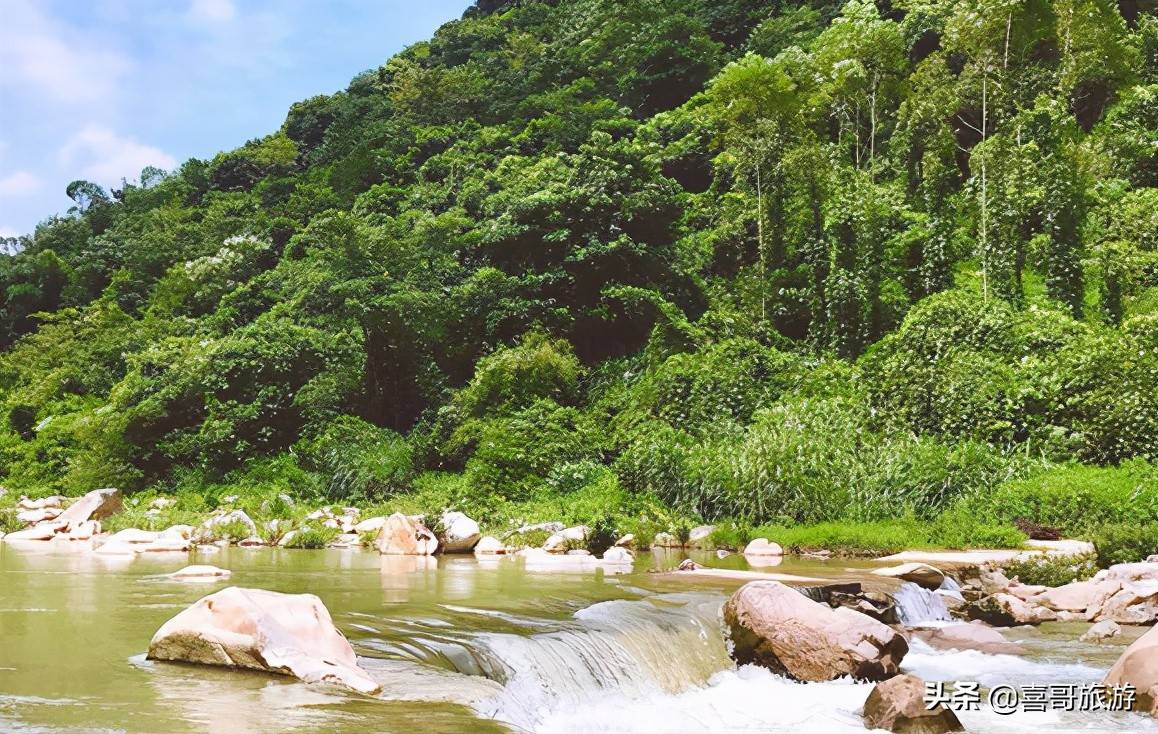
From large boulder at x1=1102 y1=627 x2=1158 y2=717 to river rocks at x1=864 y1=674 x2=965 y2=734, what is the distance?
5.16 ft

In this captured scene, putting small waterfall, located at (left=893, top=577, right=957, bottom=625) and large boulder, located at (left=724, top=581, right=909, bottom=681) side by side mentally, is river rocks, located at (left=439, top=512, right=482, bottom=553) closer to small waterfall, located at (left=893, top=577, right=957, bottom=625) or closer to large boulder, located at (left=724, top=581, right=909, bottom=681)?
small waterfall, located at (left=893, top=577, right=957, bottom=625)

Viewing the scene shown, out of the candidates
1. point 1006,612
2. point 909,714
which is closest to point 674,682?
point 909,714

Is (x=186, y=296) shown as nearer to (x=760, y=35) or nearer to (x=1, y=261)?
(x=1, y=261)

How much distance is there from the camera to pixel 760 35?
36844mm

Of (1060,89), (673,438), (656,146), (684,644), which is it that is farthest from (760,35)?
(684,644)

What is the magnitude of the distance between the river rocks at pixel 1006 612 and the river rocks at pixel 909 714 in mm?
4118

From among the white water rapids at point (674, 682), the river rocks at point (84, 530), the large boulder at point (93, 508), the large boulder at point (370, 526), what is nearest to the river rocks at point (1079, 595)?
the white water rapids at point (674, 682)

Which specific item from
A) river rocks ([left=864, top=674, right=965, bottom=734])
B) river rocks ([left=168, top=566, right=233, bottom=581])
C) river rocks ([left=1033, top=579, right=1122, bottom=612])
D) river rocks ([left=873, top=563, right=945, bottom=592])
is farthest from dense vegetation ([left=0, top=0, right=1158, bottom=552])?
river rocks ([left=864, top=674, right=965, bottom=734])

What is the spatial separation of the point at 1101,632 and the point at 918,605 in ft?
5.88

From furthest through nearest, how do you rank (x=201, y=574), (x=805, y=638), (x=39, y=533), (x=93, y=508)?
(x=93, y=508) < (x=39, y=533) < (x=201, y=574) < (x=805, y=638)

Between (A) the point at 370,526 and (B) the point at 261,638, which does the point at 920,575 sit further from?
(A) the point at 370,526

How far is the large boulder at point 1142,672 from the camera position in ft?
21.0

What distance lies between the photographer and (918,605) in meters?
9.90

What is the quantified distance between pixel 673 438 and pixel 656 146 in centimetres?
1606
